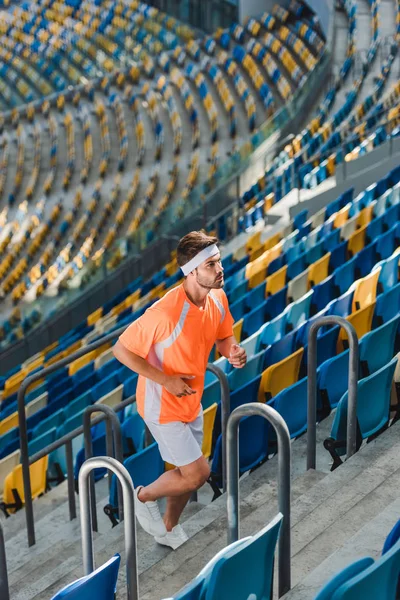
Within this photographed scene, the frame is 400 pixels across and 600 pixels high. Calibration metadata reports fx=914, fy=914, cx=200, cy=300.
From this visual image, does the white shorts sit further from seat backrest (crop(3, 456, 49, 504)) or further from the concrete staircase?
seat backrest (crop(3, 456, 49, 504))

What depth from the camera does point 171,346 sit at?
3066 mm

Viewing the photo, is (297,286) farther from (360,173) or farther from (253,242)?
(360,173)

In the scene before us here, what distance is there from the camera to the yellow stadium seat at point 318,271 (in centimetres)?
582

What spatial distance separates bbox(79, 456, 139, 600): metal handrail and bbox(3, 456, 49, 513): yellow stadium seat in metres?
1.94

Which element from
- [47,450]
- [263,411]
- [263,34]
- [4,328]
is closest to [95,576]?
[263,411]

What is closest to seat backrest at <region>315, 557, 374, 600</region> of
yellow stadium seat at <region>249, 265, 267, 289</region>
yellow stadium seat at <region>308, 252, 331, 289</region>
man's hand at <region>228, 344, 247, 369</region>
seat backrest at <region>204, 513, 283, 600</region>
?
seat backrest at <region>204, 513, 283, 600</region>

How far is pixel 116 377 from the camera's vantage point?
5625 mm

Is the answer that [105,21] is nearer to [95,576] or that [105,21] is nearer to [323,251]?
[323,251]

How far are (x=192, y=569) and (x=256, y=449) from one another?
81cm

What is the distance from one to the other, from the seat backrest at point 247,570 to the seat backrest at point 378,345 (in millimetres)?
1524

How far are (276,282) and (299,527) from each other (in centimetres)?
327

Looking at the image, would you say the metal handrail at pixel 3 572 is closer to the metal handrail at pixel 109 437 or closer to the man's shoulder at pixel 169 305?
the metal handrail at pixel 109 437

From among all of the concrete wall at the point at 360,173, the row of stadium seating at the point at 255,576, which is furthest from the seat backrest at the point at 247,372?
the concrete wall at the point at 360,173

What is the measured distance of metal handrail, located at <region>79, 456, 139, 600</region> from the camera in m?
2.56
